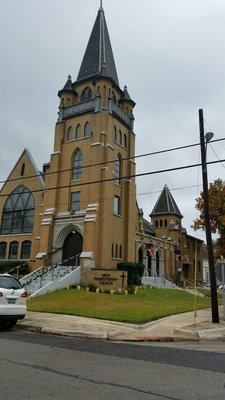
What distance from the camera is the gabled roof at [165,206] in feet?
222

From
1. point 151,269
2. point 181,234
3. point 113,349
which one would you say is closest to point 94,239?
point 151,269

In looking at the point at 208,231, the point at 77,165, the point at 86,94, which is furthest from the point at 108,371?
the point at 86,94

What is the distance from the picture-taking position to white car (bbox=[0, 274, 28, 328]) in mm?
14391

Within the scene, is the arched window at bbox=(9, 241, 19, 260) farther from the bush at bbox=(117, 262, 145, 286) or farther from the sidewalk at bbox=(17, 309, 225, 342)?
the sidewalk at bbox=(17, 309, 225, 342)

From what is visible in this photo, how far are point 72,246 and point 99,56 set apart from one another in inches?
804

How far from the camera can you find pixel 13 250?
139ft

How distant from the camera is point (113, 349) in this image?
10.9 meters

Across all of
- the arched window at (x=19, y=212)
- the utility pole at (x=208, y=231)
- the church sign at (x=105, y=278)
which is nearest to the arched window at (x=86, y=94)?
the arched window at (x=19, y=212)

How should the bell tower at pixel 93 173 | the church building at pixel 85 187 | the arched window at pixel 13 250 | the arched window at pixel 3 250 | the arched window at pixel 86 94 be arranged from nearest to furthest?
the bell tower at pixel 93 173 → the church building at pixel 85 187 → the arched window at pixel 13 250 → the arched window at pixel 86 94 → the arched window at pixel 3 250

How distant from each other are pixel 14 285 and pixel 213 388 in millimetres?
10072

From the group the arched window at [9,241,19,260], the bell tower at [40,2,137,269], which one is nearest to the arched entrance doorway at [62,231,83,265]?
the bell tower at [40,2,137,269]

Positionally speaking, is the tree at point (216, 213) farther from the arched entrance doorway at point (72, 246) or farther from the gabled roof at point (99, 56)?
the gabled roof at point (99, 56)

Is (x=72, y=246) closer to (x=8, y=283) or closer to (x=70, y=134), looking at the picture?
(x=70, y=134)

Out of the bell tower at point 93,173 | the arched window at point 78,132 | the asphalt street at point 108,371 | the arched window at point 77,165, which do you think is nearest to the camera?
the asphalt street at point 108,371
